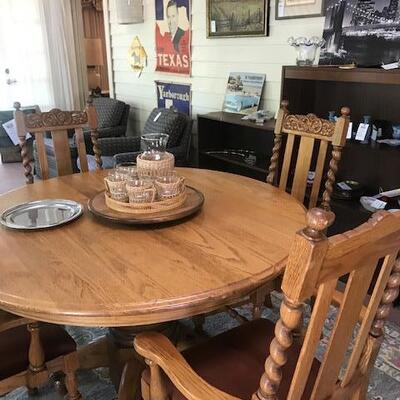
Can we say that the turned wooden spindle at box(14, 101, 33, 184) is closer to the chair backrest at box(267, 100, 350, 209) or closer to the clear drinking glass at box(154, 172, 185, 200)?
the clear drinking glass at box(154, 172, 185, 200)

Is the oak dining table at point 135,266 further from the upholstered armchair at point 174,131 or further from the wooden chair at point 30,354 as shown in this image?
the upholstered armchair at point 174,131

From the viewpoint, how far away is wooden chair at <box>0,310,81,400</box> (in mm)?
1242

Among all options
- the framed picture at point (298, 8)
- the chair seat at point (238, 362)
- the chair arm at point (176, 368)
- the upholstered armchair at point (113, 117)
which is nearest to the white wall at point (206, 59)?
the framed picture at point (298, 8)

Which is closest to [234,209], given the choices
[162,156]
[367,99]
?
[162,156]

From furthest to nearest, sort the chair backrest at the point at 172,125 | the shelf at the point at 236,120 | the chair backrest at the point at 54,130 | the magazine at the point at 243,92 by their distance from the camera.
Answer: the chair backrest at the point at 172,125 < the magazine at the point at 243,92 < the shelf at the point at 236,120 < the chair backrest at the point at 54,130

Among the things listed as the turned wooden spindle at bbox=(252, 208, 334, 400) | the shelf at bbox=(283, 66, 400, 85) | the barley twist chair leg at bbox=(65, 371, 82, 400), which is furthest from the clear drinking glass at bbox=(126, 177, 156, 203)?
the shelf at bbox=(283, 66, 400, 85)

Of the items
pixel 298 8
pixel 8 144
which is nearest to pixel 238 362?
pixel 298 8

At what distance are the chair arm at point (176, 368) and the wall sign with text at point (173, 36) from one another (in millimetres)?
3037

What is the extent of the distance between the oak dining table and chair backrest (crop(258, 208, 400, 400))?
0.27 meters

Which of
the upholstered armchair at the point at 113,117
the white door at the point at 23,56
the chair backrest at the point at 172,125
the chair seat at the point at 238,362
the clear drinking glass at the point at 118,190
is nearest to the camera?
the chair seat at the point at 238,362

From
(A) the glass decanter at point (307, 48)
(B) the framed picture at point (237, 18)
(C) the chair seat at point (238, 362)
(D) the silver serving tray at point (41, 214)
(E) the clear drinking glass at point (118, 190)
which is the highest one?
(B) the framed picture at point (237, 18)

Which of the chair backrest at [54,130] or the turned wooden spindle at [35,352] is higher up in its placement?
the chair backrest at [54,130]

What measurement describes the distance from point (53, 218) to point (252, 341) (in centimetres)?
79

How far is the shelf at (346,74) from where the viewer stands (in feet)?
6.27
